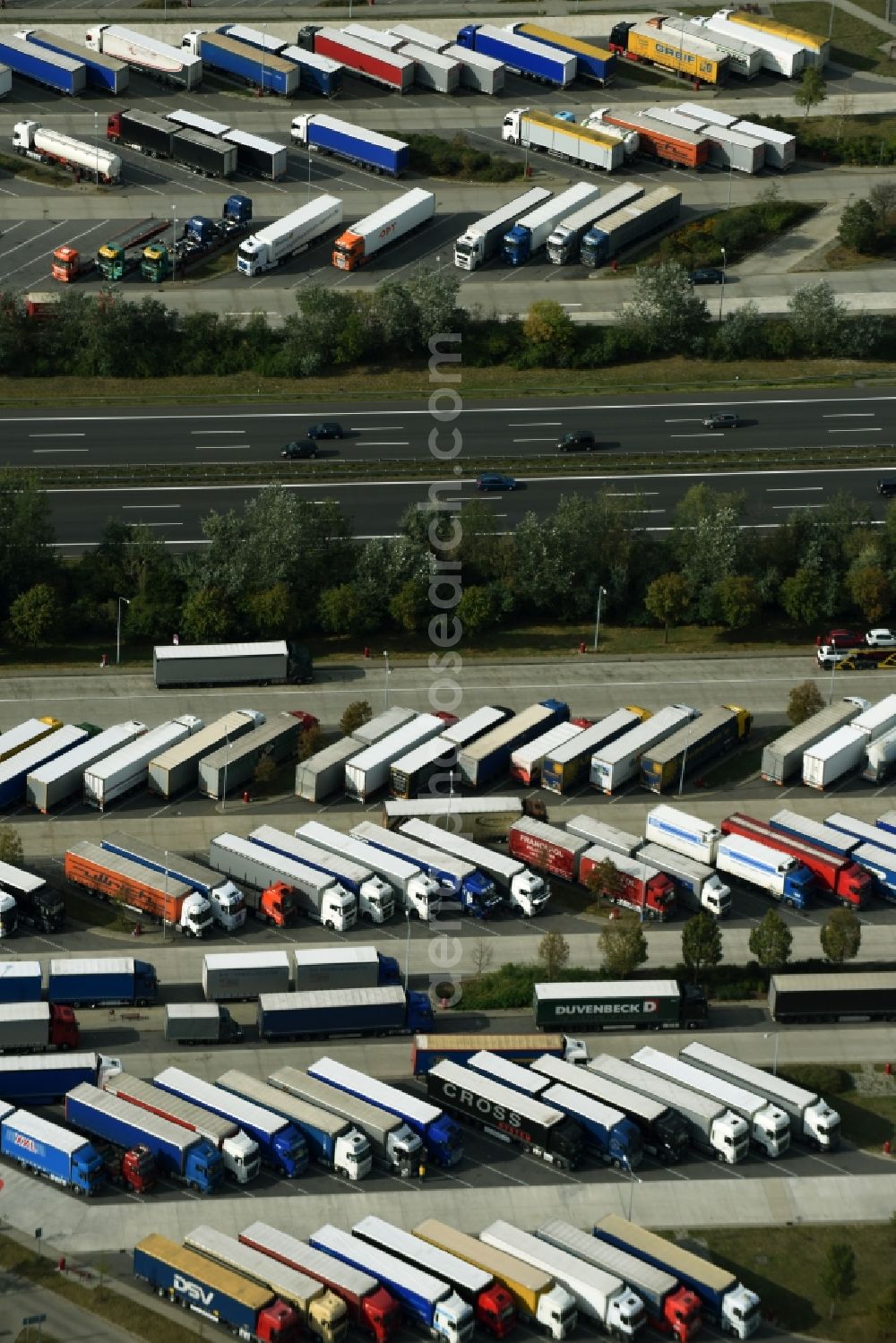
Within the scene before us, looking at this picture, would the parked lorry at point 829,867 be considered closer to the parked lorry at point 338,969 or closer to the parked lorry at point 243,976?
the parked lorry at point 338,969

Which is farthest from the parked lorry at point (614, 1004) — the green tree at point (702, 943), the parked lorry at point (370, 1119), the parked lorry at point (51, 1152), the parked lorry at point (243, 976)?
the parked lorry at point (51, 1152)

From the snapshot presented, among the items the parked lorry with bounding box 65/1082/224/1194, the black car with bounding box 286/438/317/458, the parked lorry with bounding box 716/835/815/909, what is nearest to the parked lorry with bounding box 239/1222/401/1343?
the parked lorry with bounding box 65/1082/224/1194

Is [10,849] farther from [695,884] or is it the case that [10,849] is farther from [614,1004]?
[695,884]

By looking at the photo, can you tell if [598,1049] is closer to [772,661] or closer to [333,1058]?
[333,1058]

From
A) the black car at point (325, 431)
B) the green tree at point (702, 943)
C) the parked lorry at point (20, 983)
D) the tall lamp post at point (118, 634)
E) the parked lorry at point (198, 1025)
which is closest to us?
the parked lorry at point (198, 1025)

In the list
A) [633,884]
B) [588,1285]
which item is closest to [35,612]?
[633,884]

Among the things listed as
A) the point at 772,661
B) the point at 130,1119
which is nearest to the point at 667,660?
the point at 772,661
